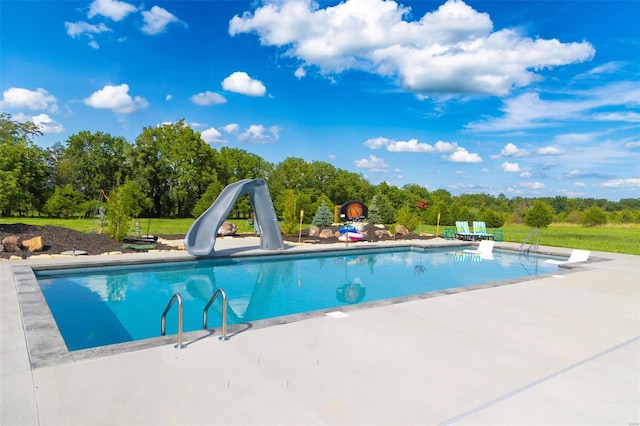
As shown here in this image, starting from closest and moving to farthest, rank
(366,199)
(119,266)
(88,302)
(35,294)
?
(35,294) < (88,302) < (119,266) < (366,199)

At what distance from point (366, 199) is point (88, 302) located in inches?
1529

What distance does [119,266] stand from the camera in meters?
10.8

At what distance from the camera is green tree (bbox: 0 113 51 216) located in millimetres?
15430

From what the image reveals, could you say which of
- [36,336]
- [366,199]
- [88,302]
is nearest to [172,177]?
[366,199]

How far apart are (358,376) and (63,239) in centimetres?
1287

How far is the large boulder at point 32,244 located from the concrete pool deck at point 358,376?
625 cm

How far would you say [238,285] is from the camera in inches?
401

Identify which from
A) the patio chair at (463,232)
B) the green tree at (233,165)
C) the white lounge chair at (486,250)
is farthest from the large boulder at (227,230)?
the green tree at (233,165)

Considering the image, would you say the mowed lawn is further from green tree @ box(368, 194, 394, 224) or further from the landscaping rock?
green tree @ box(368, 194, 394, 224)

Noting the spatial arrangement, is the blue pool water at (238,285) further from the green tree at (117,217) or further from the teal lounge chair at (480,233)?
the teal lounge chair at (480,233)

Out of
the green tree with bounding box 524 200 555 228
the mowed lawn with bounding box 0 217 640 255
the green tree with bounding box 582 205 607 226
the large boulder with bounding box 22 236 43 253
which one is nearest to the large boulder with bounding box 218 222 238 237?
the mowed lawn with bounding box 0 217 640 255

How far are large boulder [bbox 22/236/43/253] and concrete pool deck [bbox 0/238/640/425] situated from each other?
625 centimetres

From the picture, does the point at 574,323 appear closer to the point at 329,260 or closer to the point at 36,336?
the point at 36,336

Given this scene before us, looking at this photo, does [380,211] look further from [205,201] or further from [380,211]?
[205,201]
